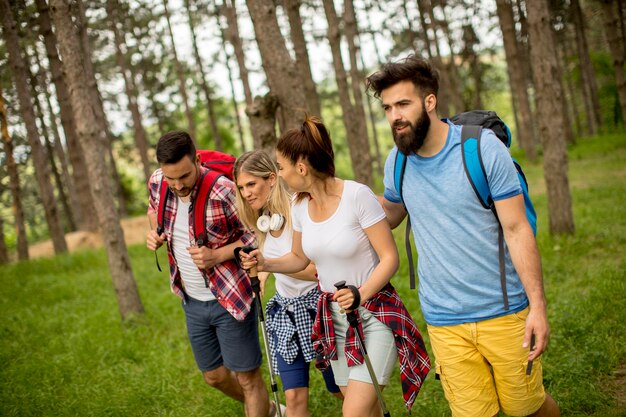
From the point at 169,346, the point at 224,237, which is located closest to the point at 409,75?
the point at 224,237

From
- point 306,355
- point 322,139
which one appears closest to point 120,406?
point 306,355

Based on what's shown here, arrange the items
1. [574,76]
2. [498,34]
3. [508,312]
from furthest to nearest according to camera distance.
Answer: [574,76]
[498,34]
[508,312]

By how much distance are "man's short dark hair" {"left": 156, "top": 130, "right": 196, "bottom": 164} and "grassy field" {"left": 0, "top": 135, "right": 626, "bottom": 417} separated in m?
2.74

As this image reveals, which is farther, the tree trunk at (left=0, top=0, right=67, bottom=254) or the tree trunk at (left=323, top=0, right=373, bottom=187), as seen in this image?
the tree trunk at (left=323, top=0, right=373, bottom=187)

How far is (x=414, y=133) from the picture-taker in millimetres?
3221

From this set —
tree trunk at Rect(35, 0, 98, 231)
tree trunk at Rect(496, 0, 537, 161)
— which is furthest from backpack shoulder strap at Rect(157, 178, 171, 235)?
tree trunk at Rect(496, 0, 537, 161)

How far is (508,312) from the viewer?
326 centimetres

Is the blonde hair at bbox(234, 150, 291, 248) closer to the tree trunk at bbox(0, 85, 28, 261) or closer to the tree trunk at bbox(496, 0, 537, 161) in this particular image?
the tree trunk at bbox(0, 85, 28, 261)

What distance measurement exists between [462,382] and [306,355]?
3.70 feet

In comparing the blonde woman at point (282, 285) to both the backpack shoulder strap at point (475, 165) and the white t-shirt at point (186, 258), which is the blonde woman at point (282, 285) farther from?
the backpack shoulder strap at point (475, 165)

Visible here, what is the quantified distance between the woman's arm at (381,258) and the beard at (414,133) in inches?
22.0

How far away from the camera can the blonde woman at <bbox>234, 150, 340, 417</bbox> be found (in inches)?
161

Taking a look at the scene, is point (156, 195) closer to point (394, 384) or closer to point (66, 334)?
point (394, 384)

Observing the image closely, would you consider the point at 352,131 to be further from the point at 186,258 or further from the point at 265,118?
the point at 186,258
